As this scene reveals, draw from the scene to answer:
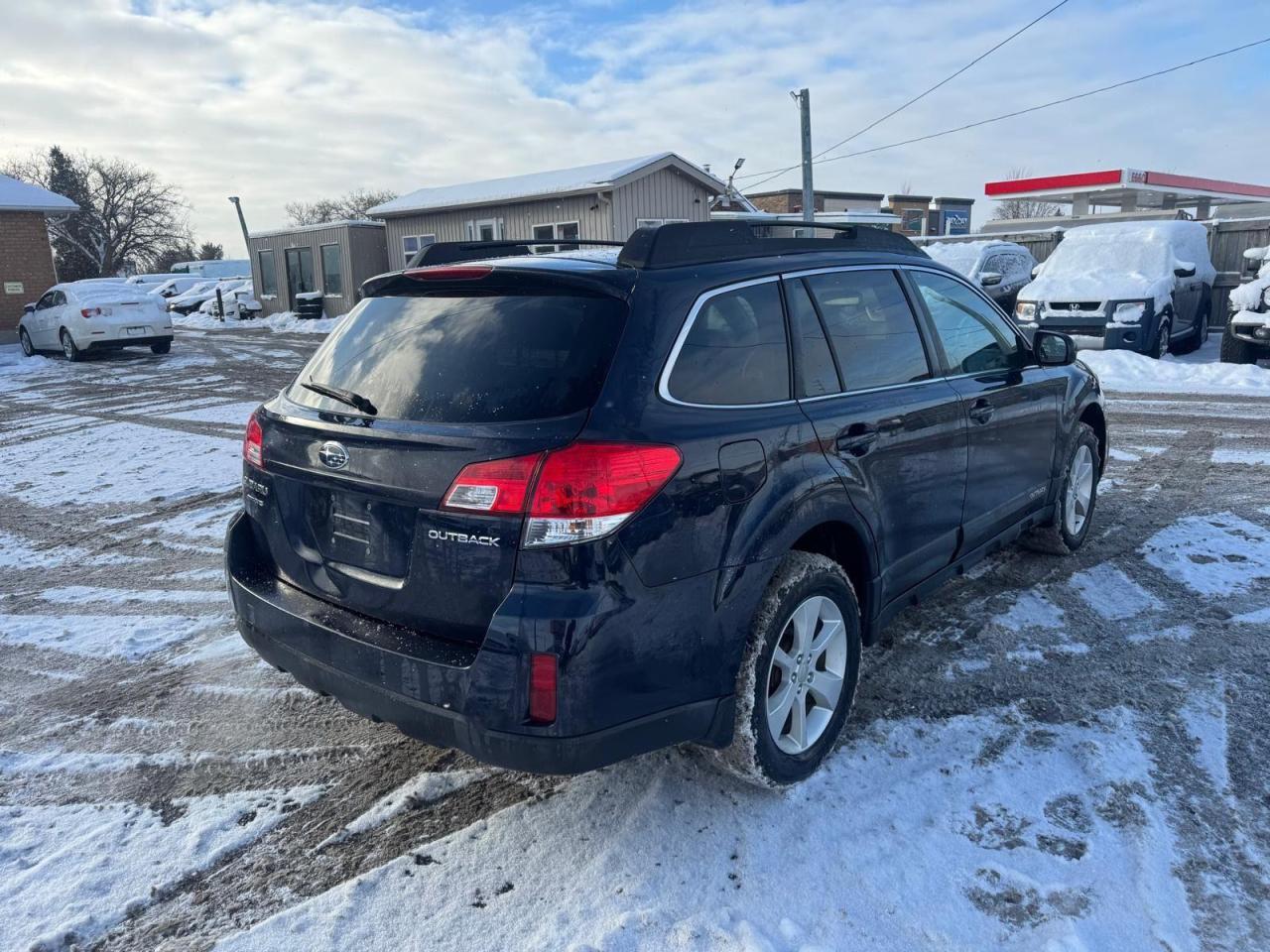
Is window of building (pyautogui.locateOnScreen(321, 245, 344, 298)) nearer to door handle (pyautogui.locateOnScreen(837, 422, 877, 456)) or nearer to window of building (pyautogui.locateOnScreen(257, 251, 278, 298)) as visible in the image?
window of building (pyautogui.locateOnScreen(257, 251, 278, 298))

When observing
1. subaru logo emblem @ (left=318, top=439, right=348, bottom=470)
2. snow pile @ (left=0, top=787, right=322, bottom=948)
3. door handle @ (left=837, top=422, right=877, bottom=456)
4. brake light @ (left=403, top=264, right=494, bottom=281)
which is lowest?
snow pile @ (left=0, top=787, right=322, bottom=948)

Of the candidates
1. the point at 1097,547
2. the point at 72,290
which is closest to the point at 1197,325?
the point at 1097,547

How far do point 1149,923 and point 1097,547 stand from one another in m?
3.36

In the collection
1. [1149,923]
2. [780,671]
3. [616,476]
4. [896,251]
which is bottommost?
[1149,923]

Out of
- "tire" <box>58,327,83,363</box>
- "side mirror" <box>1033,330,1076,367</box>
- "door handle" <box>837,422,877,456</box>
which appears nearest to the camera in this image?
"door handle" <box>837,422,877,456</box>

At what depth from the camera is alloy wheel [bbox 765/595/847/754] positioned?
2.92 metres

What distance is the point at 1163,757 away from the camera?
10.3ft

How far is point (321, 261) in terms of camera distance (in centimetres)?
2897

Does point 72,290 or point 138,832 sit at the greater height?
point 72,290

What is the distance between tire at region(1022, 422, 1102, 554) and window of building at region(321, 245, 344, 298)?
2653 centimetres

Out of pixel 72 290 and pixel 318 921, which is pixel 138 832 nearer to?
pixel 318 921

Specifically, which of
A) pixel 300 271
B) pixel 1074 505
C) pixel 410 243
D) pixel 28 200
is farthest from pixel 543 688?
pixel 300 271

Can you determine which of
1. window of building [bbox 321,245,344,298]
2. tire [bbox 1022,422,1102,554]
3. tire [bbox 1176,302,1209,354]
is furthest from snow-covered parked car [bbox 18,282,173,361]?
tire [bbox 1176,302,1209,354]

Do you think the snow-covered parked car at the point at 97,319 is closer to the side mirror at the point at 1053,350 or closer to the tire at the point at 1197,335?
the side mirror at the point at 1053,350
